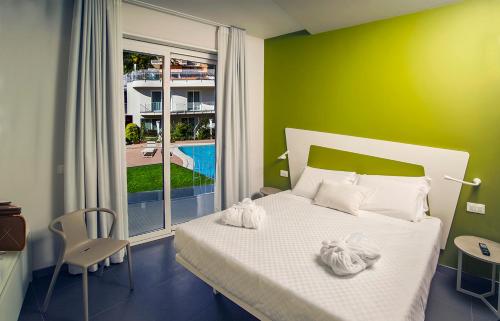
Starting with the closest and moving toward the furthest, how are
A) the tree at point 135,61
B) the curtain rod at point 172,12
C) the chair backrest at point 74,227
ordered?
the chair backrest at point 74,227
the curtain rod at point 172,12
the tree at point 135,61

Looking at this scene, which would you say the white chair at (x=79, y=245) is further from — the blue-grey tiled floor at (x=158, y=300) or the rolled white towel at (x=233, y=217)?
the rolled white towel at (x=233, y=217)

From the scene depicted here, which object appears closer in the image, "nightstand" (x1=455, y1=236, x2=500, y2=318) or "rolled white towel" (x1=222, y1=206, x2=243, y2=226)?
"nightstand" (x1=455, y1=236, x2=500, y2=318)

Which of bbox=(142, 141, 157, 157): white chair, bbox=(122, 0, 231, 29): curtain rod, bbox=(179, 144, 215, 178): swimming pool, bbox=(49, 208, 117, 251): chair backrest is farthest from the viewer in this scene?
bbox=(179, 144, 215, 178): swimming pool

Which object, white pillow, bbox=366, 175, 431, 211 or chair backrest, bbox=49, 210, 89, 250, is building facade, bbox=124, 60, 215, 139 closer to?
chair backrest, bbox=49, 210, 89, 250

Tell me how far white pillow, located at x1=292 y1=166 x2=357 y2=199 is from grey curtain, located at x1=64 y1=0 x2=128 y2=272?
6.68 ft

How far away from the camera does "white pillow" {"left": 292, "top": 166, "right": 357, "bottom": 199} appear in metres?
3.42

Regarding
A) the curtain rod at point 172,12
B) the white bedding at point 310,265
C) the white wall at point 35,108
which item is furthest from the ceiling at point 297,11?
the white bedding at point 310,265

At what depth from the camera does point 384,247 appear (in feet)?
7.23

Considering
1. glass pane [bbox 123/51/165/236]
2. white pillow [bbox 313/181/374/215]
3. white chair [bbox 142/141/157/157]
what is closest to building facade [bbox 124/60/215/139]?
glass pane [bbox 123/51/165/236]

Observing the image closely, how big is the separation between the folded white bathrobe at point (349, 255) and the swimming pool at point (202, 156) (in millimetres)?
2621

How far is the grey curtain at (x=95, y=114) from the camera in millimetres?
2670

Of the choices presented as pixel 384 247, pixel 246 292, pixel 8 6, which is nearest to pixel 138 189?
pixel 8 6

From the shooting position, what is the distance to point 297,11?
10.3 ft

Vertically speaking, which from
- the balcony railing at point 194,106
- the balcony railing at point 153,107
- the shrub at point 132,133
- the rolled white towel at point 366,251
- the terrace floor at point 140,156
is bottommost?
the rolled white towel at point 366,251
